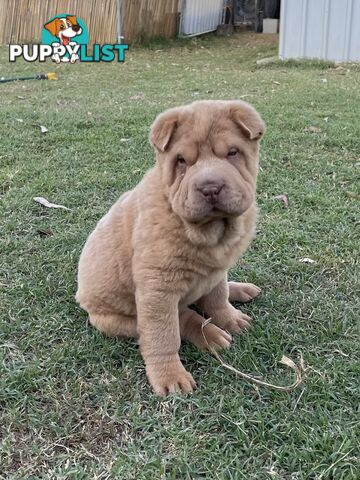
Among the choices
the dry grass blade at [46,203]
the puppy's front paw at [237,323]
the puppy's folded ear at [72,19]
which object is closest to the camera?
the puppy's front paw at [237,323]

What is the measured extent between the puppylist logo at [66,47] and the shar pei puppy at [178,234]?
11301 mm

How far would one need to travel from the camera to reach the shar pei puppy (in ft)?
7.74

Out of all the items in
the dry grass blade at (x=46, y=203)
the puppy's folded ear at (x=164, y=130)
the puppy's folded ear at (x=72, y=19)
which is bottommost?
the dry grass blade at (x=46, y=203)

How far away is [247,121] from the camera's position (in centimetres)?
243

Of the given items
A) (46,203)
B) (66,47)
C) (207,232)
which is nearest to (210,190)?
(207,232)

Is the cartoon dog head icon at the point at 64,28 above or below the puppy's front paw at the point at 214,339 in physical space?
above

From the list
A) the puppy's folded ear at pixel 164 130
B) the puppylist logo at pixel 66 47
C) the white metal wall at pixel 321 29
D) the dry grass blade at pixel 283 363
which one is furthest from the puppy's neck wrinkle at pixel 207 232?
the puppylist logo at pixel 66 47

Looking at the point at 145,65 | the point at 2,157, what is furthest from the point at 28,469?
the point at 145,65

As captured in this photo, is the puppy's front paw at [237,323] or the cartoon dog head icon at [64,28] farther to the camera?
the cartoon dog head icon at [64,28]

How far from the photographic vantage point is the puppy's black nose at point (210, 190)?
7.39ft

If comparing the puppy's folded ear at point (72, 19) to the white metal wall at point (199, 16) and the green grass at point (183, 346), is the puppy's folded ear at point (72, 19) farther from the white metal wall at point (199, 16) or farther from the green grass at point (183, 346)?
the green grass at point (183, 346)

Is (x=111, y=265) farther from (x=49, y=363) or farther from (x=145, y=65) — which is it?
(x=145, y=65)

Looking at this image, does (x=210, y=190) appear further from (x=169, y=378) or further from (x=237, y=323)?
(x=237, y=323)

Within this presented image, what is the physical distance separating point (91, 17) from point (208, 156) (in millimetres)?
13528
